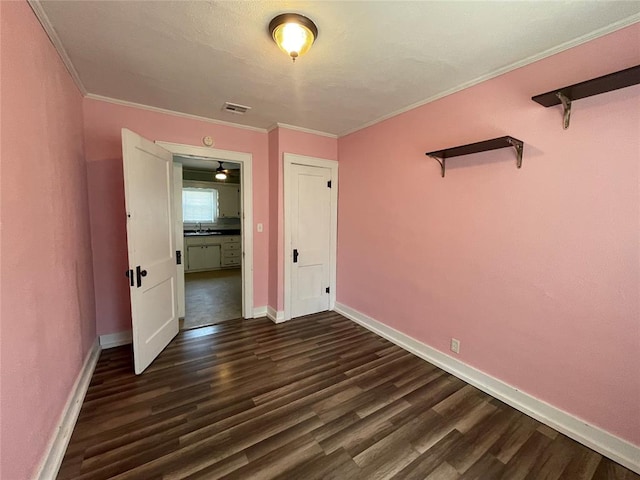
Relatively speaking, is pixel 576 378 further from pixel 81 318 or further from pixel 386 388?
pixel 81 318

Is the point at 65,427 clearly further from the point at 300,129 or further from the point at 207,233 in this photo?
the point at 207,233

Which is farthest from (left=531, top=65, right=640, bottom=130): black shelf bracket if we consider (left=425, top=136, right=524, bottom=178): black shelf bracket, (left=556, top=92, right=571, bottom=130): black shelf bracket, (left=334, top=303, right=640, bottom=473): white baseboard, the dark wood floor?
the dark wood floor

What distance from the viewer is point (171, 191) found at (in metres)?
2.89

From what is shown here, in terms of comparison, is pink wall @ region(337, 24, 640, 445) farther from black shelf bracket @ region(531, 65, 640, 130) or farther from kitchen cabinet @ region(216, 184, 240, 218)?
kitchen cabinet @ region(216, 184, 240, 218)

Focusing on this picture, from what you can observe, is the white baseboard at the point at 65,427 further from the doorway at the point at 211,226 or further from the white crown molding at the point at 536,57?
the white crown molding at the point at 536,57

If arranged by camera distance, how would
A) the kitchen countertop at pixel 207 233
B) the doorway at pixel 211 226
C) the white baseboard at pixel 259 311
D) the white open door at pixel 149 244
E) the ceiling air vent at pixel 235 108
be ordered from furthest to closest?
the kitchen countertop at pixel 207 233 → the doorway at pixel 211 226 → the white baseboard at pixel 259 311 → the ceiling air vent at pixel 235 108 → the white open door at pixel 149 244

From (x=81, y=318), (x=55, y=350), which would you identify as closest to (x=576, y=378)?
(x=55, y=350)

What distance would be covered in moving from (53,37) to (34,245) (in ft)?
4.32

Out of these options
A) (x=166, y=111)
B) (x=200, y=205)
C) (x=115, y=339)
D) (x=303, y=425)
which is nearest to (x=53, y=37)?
(x=166, y=111)

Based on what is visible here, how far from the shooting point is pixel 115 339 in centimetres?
283

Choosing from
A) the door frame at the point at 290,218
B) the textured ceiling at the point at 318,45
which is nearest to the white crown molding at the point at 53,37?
the textured ceiling at the point at 318,45

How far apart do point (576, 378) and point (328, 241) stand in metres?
2.73

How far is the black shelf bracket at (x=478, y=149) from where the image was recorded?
1.89 m

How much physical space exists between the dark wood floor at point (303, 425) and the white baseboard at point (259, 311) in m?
0.93
